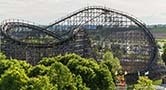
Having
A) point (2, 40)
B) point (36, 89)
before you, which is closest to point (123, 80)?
point (2, 40)

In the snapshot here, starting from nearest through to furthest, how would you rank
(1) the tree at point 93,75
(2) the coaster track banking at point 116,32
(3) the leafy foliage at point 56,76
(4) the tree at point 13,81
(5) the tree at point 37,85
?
1. (5) the tree at point 37,85
2. (3) the leafy foliage at point 56,76
3. (4) the tree at point 13,81
4. (1) the tree at point 93,75
5. (2) the coaster track banking at point 116,32

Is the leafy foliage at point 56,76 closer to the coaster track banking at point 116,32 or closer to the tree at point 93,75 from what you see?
the tree at point 93,75

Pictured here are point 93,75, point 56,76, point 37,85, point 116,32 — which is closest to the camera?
point 37,85

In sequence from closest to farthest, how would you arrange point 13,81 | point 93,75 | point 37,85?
point 37,85
point 13,81
point 93,75

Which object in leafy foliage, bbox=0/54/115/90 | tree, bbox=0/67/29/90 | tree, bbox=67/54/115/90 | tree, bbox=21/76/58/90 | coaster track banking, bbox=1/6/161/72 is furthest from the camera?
coaster track banking, bbox=1/6/161/72

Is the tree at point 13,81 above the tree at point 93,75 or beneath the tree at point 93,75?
above

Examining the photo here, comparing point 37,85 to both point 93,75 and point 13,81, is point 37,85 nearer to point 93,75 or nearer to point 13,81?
point 13,81

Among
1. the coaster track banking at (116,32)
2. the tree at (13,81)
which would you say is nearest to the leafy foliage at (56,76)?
the tree at (13,81)

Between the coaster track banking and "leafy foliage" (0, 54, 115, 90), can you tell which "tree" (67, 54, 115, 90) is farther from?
the coaster track banking

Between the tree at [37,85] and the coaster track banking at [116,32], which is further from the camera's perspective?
the coaster track banking at [116,32]

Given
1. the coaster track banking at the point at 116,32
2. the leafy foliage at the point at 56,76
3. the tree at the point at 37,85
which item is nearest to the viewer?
the tree at the point at 37,85

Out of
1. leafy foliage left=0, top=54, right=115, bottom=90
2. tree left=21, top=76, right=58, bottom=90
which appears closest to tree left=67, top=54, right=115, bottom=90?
leafy foliage left=0, top=54, right=115, bottom=90

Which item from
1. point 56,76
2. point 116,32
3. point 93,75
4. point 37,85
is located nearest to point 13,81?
point 37,85
